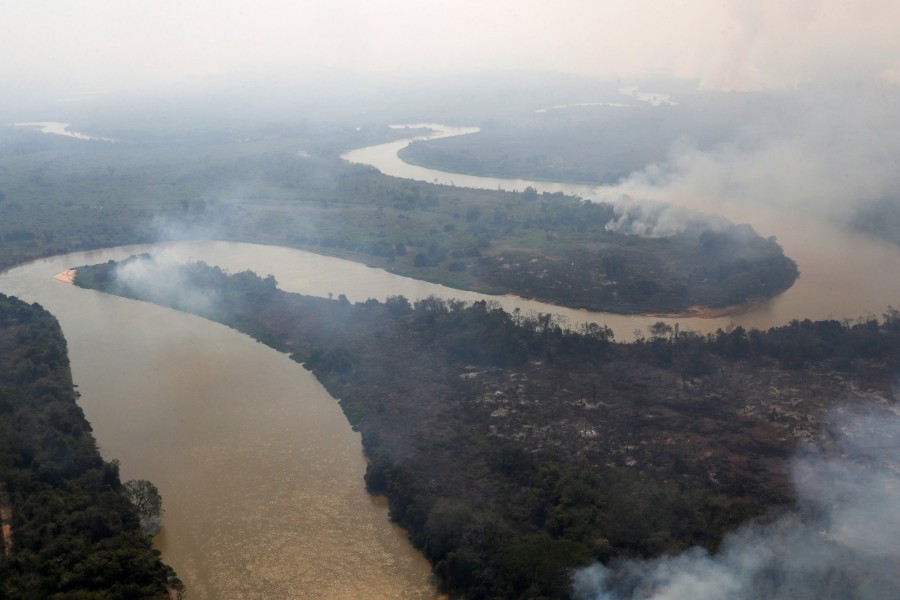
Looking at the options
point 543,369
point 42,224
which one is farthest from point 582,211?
point 42,224

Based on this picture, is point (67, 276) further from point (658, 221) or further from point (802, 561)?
point (802, 561)

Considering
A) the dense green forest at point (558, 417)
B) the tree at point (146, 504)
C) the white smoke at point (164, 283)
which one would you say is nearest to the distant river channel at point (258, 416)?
the tree at point (146, 504)

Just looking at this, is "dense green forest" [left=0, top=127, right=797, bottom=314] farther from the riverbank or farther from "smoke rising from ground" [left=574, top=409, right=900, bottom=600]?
"smoke rising from ground" [left=574, top=409, right=900, bottom=600]

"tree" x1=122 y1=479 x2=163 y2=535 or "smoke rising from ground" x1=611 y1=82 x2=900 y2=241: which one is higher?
"smoke rising from ground" x1=611 y1=82 x2=900 y2=241

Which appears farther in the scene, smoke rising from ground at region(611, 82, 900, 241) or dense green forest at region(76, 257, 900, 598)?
smoke rising from ground at region(611, 82, 900, 241)

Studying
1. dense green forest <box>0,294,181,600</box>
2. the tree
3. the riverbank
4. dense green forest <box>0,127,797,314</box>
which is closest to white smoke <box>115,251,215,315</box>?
the riverbank

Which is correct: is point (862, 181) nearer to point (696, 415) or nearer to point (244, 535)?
point (696, 415)
